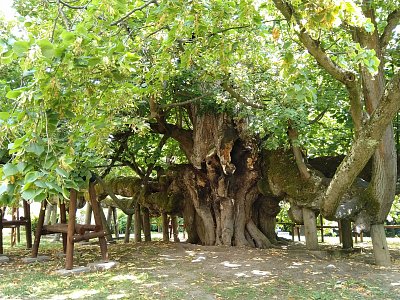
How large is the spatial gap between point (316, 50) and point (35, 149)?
3.31 metres

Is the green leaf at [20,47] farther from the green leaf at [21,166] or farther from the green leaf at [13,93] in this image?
the green leaf at [21,166]

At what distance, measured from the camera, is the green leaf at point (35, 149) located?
3053 millimetres

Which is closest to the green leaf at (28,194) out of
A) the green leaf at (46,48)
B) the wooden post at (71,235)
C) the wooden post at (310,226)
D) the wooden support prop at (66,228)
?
the green leaf at (46,48)

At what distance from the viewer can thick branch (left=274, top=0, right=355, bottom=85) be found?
416 centimetres

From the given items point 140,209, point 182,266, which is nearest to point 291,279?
point 182,266

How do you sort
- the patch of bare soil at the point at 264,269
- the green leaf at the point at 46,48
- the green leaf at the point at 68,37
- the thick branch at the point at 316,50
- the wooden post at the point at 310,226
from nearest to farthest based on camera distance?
the green leaf at the point at 46,48, the green leaf at the point at 68,37, the thick branch at the point at 316,50, the patch of bare soil at the point at 264,269, the wooden post at the point at 310,226

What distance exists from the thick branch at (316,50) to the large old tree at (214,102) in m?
0.02

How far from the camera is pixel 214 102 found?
9.45 metres

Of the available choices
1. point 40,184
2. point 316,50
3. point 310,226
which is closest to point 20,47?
point 40,184

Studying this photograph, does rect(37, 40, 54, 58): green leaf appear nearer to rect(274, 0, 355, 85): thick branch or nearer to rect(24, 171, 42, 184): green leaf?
rect(24, 171, 42, 184): green leaf

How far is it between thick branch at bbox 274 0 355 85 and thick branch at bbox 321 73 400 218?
0.59m

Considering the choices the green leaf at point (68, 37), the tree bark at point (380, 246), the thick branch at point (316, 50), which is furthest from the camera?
the tree bark at point (380, 246)

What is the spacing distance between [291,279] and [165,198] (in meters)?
6.35

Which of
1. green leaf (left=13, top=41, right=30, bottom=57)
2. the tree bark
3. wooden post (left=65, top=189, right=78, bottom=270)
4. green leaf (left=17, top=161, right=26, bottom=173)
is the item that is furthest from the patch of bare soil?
green leaf (left=13, top=41, right=30, bottom=57)
